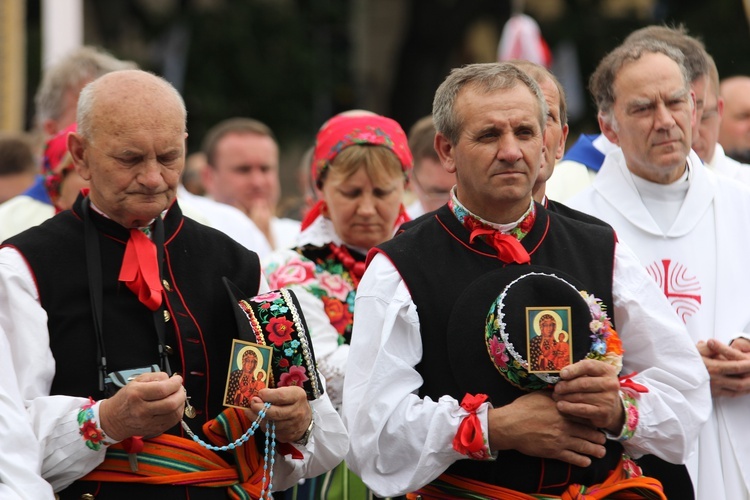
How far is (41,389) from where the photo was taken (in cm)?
373

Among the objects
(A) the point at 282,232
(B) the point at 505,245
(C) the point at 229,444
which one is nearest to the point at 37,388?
(C) the point at 229,444

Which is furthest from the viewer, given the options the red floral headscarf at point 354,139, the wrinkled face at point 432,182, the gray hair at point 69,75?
the gray hair at point 69,75

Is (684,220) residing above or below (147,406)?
above

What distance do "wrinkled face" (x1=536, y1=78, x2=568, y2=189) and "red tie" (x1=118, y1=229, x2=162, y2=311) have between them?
4.52ft

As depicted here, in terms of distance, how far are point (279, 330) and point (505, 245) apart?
2.36 feet

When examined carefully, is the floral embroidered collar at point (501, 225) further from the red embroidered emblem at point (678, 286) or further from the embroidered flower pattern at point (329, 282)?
the embroidered flower pattern at point (329, 282)

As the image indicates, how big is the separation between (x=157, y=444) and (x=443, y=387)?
85 centimetres

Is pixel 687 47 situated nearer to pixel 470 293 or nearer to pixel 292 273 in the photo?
pixel 292 273

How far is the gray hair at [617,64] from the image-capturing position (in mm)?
4832

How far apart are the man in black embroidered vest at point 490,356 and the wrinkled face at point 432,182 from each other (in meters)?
2.02

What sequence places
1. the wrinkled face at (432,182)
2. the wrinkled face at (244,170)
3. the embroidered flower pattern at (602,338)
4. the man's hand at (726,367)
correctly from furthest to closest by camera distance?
the wrinkled face at (244,170) → the wrinkled face at (432,182) → the man's hand at (726,367) → the embroidered flower pattern at (602,338)

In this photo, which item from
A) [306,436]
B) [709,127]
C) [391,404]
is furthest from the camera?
[709,127]

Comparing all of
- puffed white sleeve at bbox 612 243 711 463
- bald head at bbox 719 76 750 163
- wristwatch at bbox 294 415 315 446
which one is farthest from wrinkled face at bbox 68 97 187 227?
bald head at bbox 719 76 750 163

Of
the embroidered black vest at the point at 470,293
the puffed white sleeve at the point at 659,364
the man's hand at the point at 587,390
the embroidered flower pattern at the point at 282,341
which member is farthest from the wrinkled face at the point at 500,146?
the embroidered flower pattern at the point at 282,341
